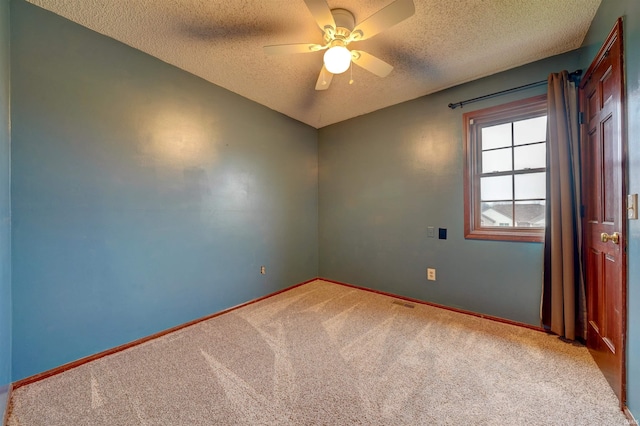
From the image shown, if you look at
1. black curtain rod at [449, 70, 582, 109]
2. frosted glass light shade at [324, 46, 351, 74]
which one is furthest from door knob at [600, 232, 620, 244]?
frosted glass light shade at [324, 46, 351, 74]

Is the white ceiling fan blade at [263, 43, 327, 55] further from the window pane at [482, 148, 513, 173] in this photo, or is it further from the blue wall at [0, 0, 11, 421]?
the window pane at [482, 148, 513, 173]

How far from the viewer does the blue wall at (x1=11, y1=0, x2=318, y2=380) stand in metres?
1.68

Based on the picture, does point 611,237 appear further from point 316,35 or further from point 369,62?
point 316,35

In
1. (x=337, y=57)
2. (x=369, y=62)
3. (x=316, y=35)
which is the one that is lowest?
(x=337, y=57)

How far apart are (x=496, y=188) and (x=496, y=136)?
1.77 ft

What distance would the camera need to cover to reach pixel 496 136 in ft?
8.64

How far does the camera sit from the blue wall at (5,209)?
4.65 ft

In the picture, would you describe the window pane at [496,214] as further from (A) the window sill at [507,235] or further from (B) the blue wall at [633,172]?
(B) the blue wall at [633,172]

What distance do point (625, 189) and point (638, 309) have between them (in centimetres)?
61


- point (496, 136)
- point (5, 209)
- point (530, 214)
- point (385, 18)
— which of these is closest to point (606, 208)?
point (530, 214)

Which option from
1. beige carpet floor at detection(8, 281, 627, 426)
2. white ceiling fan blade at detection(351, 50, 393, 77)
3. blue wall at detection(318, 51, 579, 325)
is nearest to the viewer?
beige carpet floor at detection(8, 281, 627, 426)

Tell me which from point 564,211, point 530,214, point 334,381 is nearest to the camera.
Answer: point 334,381

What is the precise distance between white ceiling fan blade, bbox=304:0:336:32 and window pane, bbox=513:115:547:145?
6.94 ft

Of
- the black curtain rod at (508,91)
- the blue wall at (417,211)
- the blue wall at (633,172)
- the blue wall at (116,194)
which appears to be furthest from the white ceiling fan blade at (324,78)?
the blue wall at (633,172)
